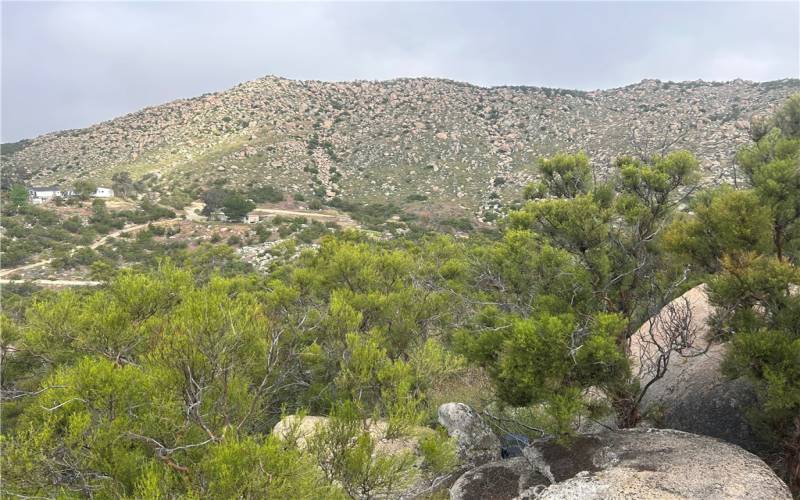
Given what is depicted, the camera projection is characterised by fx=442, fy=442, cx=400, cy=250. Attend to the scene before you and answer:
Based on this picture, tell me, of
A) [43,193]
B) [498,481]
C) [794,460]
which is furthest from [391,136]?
[794,460]

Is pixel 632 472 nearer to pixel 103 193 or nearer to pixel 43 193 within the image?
pixel 103 193

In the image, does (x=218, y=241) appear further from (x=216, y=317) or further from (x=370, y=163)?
(x=216, y=317)

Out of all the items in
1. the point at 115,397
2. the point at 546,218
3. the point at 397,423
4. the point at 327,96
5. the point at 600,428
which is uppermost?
the point at 327,96

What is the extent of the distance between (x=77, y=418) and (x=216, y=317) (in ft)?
5.16

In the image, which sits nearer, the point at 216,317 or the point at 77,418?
the point at 77,418

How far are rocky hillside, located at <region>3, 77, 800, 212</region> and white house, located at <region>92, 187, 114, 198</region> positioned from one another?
4896mm

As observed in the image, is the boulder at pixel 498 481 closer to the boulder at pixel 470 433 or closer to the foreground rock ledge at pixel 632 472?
the foreground rock ledge at pixel 632 472

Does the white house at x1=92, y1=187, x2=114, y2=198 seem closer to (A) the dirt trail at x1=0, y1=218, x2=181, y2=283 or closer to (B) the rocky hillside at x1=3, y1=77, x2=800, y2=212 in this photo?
(B) the rocky hillside at x1=3, y1=77, x2=800, y2=212

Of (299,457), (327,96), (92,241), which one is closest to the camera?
(299,457)

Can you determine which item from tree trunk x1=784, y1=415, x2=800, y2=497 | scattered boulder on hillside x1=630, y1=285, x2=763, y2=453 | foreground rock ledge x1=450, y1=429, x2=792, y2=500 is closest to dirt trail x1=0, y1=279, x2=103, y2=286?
foreground rock ledge x1=450, y1=429, x2=792, y2=500

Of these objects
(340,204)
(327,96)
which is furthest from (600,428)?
(327,96)

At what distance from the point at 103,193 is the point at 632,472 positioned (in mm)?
61545

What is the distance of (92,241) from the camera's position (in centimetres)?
3791

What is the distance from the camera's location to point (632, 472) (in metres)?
5.59
